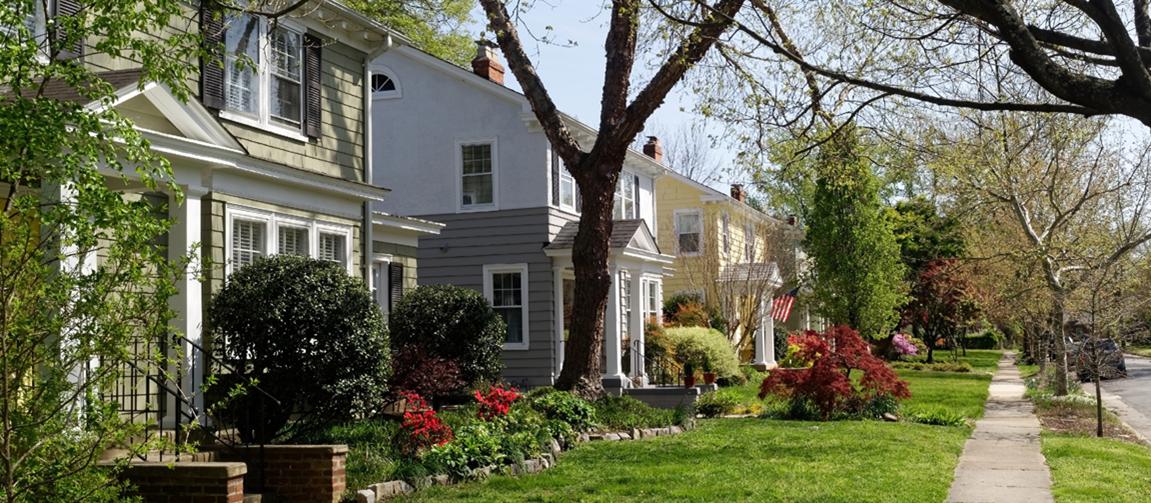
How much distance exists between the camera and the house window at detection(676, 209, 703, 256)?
36.3m

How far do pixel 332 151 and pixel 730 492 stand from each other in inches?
297

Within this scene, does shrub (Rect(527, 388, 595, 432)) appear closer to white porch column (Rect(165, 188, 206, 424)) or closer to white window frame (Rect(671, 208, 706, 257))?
white porch column (Rect(165, 188, 206, 424))

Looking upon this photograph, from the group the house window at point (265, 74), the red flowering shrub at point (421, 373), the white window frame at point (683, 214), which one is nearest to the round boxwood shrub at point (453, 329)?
the red flowering shrub at point (421, 373)

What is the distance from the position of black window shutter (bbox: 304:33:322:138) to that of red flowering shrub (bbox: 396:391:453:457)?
4.80m

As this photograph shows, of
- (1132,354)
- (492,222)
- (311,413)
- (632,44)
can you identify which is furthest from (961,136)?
(1132,354)

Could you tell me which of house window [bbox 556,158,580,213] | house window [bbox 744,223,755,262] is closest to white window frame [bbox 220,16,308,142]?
house window [bbox 556,158,580,213]

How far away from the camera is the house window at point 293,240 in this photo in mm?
13508

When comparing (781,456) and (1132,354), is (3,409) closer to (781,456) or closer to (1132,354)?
(781,456)

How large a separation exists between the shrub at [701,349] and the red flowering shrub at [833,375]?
7.61 meters

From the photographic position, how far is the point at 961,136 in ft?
71.9

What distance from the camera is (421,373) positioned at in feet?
49.3

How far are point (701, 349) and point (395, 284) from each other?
990 centimetres

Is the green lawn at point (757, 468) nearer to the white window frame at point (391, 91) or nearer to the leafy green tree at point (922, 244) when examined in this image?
the white window frame at point (391, 91)

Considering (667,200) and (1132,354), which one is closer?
(667,200)
